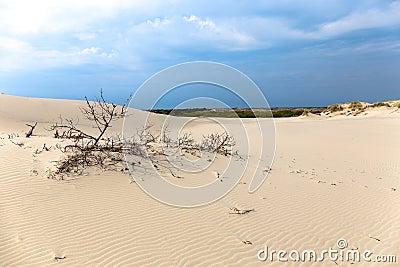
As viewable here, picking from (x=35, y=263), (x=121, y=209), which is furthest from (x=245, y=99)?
(x=35, y=263)

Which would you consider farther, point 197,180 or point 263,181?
point 263,181

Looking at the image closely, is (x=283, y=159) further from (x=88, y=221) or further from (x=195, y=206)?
(x=88, y=221)

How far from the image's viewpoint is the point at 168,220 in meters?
5.43

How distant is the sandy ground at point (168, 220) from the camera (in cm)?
439

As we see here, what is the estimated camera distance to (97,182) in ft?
22.0

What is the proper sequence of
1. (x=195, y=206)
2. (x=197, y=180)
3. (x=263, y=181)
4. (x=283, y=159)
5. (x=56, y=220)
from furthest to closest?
(x=283, y=159), (x=263, y=181), (x=197, y=180), (x=195, y=206), (x=56, y=220)

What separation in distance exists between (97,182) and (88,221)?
5.55ft
